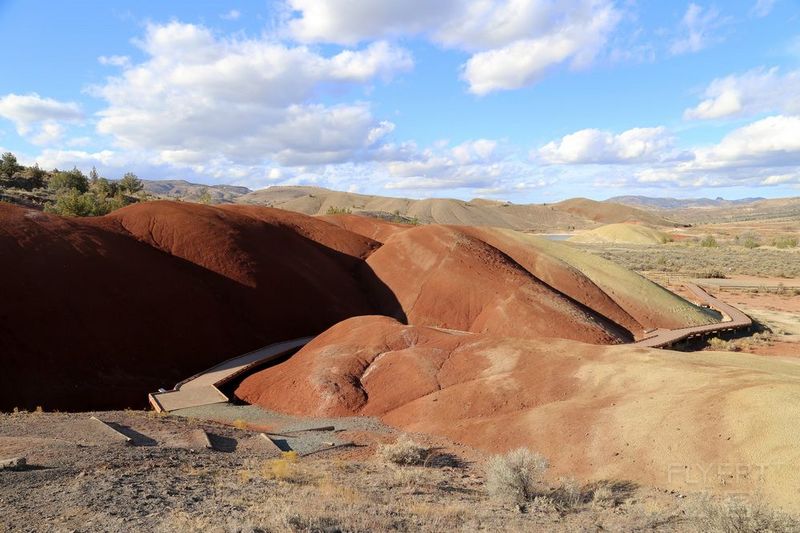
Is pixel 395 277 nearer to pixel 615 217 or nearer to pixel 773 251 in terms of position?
pixel 773 251

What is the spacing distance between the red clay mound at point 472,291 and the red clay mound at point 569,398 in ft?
18.8

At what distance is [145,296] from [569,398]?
19.3 m

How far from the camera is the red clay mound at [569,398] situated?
34.3 feet

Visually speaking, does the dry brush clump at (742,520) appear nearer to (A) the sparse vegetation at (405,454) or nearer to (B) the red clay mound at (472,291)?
(A) the sparse vegetation at (405,454)

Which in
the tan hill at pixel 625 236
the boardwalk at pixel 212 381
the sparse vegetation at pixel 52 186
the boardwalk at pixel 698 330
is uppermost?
the sparse vegetation at pixel 52 186

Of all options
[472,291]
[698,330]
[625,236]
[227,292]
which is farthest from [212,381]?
[625,236]

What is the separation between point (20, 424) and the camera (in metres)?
13.2

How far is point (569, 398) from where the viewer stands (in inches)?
576

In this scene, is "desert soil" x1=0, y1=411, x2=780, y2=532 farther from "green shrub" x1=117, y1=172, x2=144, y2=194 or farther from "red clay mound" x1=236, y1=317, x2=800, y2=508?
"green shrub" x1=117, y1=172, x2=144, y2=194

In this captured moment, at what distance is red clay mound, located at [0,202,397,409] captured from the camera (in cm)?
1920

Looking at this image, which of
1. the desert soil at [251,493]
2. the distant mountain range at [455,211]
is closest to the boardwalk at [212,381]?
the desert soil at [251,493]

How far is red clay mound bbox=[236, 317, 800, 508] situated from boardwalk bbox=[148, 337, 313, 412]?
3.73 ft

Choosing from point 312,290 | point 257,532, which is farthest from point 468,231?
point 257,532

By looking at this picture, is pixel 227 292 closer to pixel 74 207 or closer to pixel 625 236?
pixel 74 207
